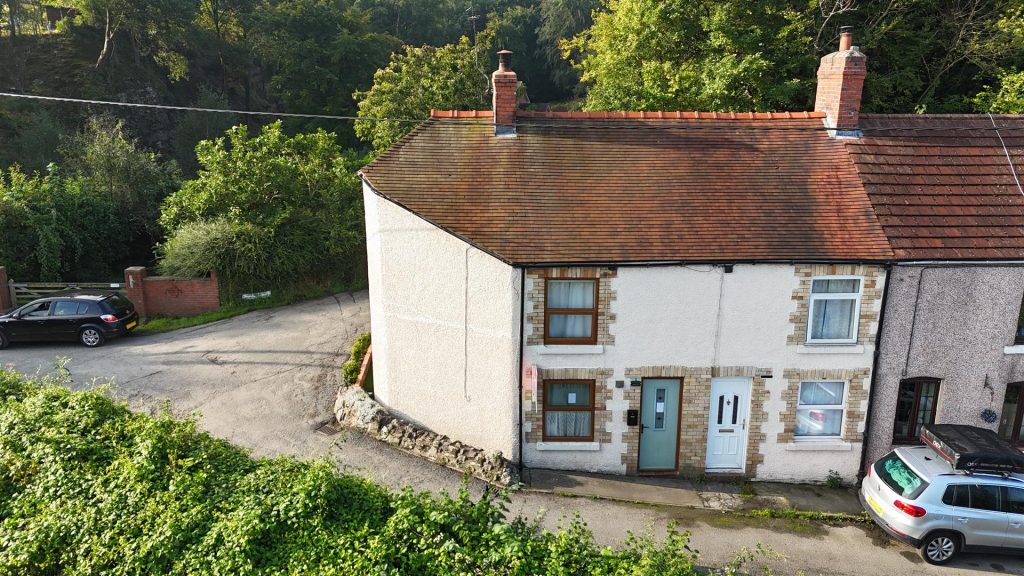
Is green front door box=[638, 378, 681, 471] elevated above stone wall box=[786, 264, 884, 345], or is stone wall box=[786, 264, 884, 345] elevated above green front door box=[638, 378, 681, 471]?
stone wall box=[786, 264, 884, 345]

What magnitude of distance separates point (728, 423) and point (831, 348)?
8.38 feet

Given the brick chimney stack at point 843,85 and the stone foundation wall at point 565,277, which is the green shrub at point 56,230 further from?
the brick chimney stack at point 843,85

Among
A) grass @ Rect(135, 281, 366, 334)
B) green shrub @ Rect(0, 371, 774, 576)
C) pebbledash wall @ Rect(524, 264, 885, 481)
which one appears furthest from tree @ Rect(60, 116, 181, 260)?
pebbledash wall @ Rect(524, 264, 885, 481)

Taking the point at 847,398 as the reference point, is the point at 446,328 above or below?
above

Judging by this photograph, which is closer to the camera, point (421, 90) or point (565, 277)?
point (565, 277)

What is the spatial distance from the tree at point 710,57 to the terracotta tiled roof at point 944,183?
752 centimetres

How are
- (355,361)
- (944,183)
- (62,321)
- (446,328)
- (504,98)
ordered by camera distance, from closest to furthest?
(446,328) → (944,183) → (504,98) → (355,361) → (62,321)

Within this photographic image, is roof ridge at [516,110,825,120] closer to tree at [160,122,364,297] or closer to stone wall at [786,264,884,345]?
stone wall at [786,264,884,345]

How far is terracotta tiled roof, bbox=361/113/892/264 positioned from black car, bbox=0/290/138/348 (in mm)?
11197

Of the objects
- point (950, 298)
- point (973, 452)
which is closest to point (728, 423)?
point (973, 452)

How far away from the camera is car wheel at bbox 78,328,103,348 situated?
19.5 meters

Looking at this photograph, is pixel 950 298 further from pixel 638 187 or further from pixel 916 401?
pixel 638 187

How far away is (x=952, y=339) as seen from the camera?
13023 millimetres

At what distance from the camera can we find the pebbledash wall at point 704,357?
12805 mm
